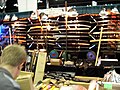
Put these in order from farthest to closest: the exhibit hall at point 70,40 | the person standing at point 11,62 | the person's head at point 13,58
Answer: the exhibit hall at point 70,40
the person's head at point 13,58
the person standing at point 11,62

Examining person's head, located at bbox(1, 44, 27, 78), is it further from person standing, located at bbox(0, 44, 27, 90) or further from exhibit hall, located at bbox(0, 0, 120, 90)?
exhibit hall, located at bbox(0, 0, 120, 90)

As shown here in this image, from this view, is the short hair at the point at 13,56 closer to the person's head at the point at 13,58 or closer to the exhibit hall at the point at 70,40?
the person's head at the point at 13,58

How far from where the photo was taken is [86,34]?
239 inches

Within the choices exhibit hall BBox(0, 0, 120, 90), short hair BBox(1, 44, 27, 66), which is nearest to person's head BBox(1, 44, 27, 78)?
short hair BBox(1, 44, 27, 66)

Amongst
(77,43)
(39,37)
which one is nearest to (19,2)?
(39,37)

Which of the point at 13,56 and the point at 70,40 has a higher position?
the point at 13,56

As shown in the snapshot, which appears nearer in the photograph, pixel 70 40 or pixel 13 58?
pixel 13 58

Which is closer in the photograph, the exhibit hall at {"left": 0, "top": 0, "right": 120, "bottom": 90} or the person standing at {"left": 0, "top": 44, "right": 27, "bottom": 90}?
the person standing at {"left": 0, "top": 44, "right": 27, "bottom": 90}

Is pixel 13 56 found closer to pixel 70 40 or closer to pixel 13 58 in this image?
pixel 13 58

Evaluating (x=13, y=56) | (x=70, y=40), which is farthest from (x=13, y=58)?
(x=70, y=40)

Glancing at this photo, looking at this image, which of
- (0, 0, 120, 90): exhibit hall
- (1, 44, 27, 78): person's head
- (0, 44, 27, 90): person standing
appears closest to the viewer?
(0, 44, 27, 90): person standing

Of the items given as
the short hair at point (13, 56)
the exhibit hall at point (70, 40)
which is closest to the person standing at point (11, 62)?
the short hair at point (13, 56)

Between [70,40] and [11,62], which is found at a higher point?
[11,62]

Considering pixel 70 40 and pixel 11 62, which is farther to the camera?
pixel 70 40
